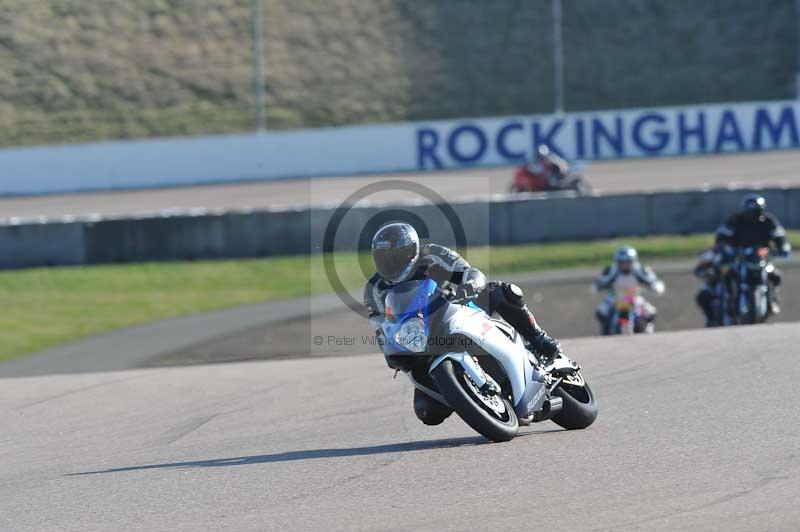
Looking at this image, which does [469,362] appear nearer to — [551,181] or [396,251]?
[396,251]

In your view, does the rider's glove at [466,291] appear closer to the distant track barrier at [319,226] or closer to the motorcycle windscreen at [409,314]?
the motorcycle windscreen at [409,314]

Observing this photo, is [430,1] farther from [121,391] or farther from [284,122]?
[121,391]

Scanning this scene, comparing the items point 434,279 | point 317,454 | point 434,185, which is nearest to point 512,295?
point 434,279

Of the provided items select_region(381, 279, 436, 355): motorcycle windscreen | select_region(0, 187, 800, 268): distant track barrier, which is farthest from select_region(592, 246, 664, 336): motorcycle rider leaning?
select_region(381, 279, 436, 355): motorcycle windscreen

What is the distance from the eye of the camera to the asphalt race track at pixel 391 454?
5.42 meters

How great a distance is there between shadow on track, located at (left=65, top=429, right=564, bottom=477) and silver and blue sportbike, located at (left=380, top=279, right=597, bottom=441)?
224 mm

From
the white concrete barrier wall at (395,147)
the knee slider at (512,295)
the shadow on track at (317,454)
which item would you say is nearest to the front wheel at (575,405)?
the shadow on track at (317,454)

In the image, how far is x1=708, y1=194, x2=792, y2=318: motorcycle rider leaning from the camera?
13.1m

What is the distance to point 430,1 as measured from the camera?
43656 mm

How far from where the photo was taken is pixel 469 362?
21.6ft

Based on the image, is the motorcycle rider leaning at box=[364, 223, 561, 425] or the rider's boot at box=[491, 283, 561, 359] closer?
the motorcycle rider leaning at box=[364, 223, 561, 425]

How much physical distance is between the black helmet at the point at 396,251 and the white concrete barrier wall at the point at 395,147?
26002 mm

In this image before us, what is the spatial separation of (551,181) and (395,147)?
8.76 metres

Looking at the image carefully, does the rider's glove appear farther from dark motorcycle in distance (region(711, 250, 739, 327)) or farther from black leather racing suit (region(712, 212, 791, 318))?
dark motorcycle in distance (region(711, 250, 739, 327))
